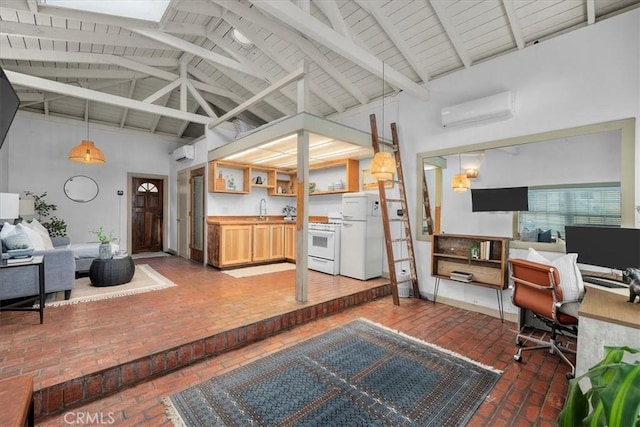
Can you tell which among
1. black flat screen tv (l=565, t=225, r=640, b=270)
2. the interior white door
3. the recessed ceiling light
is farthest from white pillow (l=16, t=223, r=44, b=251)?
black flat screen tv (l=565, t=225, r=640, b=270)

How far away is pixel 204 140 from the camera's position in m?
6.19

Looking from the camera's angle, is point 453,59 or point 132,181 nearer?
point 453,59

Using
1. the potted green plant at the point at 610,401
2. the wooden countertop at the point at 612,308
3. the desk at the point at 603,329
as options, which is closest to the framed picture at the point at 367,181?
the wooden countertop at the point at 612,308

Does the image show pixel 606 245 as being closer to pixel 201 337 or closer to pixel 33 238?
pixel 201 337

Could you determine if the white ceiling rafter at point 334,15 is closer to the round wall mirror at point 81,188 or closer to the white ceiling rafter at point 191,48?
the white ceiling rafter at point 191,48

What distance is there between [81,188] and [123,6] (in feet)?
15.2

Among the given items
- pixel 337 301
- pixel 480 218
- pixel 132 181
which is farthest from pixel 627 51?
pixel 132 181

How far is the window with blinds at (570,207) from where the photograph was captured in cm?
295

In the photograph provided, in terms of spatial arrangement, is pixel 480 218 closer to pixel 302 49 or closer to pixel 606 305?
pixel 606 305

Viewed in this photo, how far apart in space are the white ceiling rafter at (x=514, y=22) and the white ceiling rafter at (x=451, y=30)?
1.76 feet

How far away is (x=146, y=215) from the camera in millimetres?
7707

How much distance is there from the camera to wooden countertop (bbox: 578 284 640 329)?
167cm

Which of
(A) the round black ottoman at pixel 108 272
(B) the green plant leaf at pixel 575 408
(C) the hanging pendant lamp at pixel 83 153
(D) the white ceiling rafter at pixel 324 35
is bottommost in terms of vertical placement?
(A) the round black ottoman at pixel 108 272

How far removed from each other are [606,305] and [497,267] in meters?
1.78
